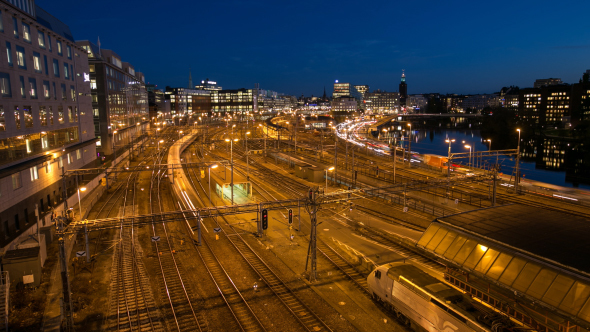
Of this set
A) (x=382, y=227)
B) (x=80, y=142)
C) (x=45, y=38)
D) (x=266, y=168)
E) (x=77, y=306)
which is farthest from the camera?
(x=266, y=168)

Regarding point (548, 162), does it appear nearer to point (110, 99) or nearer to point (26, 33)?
point (110, 99)

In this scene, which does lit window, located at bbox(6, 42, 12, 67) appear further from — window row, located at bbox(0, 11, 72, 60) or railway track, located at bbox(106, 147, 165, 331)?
railway track, located at bbox(106, 147, 165, 331)

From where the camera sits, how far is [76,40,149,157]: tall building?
1912 inches

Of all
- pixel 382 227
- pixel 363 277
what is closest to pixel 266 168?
pixel 382 227

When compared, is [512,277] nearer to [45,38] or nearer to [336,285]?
[336,285]

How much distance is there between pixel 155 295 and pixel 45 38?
23200mm

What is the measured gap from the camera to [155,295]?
1490cm

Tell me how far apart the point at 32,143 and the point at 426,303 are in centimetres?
2560

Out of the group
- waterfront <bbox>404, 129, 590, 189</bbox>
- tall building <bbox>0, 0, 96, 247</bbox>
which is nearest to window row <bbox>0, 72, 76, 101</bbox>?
tall building <bbox>0, 0, 96, 247</bbox>

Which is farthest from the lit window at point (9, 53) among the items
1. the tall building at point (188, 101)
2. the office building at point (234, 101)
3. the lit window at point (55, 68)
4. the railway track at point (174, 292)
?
the office building at point (234, 101)

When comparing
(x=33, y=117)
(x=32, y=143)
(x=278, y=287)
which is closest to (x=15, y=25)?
(x=33, y=117)

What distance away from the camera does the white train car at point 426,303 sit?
9.80 metres

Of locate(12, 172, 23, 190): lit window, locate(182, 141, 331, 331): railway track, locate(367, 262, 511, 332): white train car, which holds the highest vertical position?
locate(12, 172, 23, 190): lit window

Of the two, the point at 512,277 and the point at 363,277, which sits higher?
the point at 512,277
